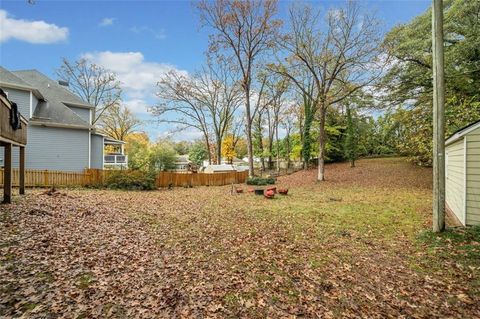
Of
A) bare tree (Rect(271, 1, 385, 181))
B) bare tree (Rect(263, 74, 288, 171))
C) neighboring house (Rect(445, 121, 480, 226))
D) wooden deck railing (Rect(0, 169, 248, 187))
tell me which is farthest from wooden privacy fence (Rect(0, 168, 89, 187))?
bare tree (Rect(263, 74, 288, 171))

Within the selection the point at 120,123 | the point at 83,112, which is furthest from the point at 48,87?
the point at 120,123

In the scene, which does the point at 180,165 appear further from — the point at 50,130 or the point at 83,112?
the point at 50,130

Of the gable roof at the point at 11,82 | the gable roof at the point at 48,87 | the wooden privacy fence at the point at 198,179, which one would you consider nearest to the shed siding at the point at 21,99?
the gable roof at the point at 11,82

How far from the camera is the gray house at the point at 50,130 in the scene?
1431 cm

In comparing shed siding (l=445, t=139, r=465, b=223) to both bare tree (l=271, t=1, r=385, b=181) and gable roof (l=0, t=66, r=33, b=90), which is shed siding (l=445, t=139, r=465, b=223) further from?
gable roof (l=0, t=66, r=33, b=90)

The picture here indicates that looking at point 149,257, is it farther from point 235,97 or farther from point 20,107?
point 235,97

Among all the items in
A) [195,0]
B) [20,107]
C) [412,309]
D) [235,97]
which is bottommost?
[412,309]

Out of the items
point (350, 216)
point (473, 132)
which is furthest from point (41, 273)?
point (473, 132)

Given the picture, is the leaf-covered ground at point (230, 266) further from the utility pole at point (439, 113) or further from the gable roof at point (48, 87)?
the gable roof at point (48, 87)

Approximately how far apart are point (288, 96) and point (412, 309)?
2784 cm

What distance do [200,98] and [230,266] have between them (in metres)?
26.1

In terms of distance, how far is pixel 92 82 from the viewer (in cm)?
2798

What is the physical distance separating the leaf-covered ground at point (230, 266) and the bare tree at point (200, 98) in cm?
2039

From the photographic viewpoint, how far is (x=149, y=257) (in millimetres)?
4707
